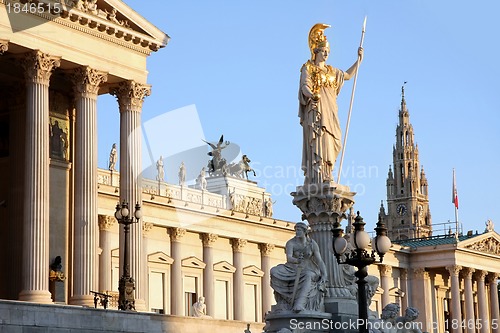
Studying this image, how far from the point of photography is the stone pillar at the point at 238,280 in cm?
6719

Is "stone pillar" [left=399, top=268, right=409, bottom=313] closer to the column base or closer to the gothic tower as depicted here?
the column base

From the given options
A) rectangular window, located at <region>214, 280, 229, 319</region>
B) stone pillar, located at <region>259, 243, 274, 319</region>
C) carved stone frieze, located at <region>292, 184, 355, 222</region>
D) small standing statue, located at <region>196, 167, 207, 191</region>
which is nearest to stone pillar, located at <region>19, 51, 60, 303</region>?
carved stone frieze, located at <region>292, 184, 355, 222</region>

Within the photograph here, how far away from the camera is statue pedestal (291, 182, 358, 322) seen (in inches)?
919

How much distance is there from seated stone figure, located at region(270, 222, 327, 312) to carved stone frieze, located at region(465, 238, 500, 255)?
6958 cm

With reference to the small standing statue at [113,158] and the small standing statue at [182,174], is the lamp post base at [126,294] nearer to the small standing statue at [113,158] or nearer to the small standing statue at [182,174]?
the small standing statue at [113,158]

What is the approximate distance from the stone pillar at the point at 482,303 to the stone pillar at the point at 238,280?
28.9 meters

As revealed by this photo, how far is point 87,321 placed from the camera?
92.8ft

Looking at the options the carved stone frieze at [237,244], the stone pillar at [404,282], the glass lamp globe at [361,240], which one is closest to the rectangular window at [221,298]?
the carved stone frieze at [237,244]

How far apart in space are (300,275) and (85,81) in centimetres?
1923

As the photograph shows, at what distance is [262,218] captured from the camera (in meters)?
69.7

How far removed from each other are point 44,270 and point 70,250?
467cm

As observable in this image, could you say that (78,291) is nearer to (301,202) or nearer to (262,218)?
(301,202)

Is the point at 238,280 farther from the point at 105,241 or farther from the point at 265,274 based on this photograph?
the point at 105,241

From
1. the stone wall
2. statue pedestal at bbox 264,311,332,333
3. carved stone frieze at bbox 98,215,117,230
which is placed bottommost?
statue pedestal at bbox 264,311,332,333
